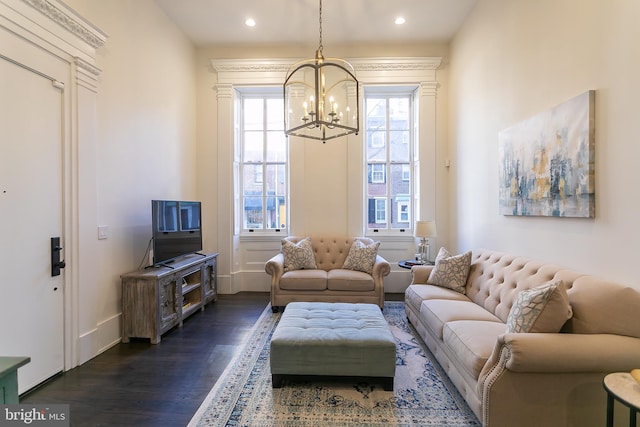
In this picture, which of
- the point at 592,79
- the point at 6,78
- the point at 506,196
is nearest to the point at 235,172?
the point at 6,78

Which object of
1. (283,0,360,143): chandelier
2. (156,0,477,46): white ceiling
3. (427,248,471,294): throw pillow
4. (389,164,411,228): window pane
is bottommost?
(427,248,471,294): throw pillow

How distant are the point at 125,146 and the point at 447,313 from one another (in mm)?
3621

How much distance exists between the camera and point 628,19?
186 centimetres

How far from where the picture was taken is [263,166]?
522 centimetres

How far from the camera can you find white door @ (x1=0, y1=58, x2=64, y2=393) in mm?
2131

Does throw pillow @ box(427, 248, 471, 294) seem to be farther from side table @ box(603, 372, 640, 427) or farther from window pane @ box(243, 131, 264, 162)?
window pane @ box(243, 131, 264, 162)

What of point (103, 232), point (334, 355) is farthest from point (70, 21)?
point (334, 355)

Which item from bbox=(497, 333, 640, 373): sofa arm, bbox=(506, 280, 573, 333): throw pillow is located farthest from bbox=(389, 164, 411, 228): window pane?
bbox=(497, 333, 640, 373): sofa arm

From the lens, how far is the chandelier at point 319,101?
99.6 inches

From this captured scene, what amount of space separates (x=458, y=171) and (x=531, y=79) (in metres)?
1.83

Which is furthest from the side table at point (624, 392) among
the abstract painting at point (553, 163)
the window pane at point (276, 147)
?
the window pane at point (276, 147)

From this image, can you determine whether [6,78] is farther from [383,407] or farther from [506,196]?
[506,196]

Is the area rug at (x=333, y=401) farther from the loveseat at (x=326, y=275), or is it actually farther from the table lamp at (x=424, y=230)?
the table lamp at (x=424, y=230)

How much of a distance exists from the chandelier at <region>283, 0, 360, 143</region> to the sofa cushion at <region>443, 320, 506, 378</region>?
182 cm
